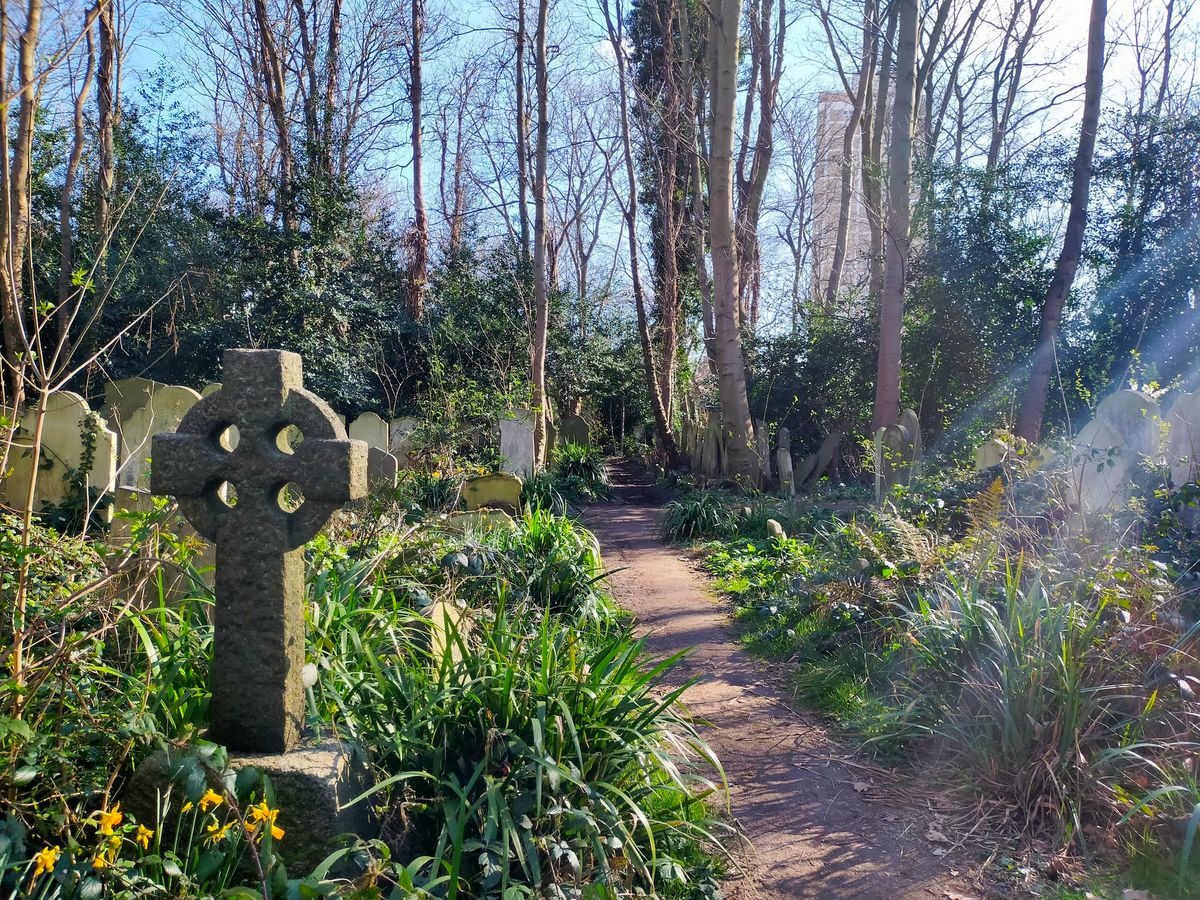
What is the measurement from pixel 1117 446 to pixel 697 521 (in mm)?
5576

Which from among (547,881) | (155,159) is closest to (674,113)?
(155,159)

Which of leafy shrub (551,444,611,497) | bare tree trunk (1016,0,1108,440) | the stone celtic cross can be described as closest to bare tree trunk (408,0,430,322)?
leafy shrub (551,444,611,497)

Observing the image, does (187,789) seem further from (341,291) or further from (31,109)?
(341,291)

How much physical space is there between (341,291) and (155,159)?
4.94m

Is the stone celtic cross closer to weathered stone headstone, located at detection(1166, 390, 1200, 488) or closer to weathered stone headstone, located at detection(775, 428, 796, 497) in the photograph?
weathered stone headstone, located at detection(1166, 390, 1200, 488)

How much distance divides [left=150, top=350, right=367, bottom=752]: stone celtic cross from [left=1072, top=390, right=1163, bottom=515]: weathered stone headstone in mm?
5342

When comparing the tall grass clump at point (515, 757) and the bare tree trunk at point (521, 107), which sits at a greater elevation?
the bare tree trunk at point (521, 107)

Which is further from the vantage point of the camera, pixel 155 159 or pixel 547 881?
pixel 155 159

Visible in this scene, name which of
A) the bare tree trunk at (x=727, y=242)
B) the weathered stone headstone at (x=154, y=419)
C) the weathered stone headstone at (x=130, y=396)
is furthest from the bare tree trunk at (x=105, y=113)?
the bare tree trunk at (x=727, y=242)

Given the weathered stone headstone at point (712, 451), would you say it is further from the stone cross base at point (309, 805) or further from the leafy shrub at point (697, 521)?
the stone cross base at point (309, 805)

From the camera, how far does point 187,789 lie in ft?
8.39

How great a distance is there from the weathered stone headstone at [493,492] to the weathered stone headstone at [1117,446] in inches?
231

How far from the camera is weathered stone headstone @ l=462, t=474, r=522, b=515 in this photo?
1012 centimetres

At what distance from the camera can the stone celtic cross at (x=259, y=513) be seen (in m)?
2.94
